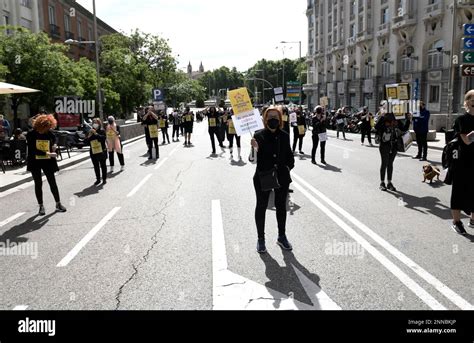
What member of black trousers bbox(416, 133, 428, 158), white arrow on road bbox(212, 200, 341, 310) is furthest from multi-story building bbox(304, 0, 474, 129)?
white arrow on road bbox(212, 200, 341, 310)

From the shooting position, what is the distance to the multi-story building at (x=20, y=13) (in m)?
33.8

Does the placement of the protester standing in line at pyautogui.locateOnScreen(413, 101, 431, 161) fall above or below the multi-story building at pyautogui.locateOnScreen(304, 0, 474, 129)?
below

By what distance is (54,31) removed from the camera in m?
42.2

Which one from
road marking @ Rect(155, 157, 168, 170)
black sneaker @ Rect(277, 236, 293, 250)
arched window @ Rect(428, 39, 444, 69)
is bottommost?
road marking @ Rect(155, 157, 168, 170)

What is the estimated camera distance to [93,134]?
11336 mm

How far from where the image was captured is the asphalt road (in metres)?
4.30

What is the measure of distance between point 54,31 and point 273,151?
140 feet

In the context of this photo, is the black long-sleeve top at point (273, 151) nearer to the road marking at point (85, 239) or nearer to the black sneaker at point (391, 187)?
the road marking at point (85, 239)

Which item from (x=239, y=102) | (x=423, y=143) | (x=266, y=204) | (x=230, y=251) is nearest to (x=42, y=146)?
(x=239, y=102)

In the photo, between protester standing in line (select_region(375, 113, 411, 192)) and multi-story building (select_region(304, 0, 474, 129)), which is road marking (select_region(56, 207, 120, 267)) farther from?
multi-story building (select_region(304, 0, 474, 129))

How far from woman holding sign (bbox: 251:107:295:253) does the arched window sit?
41.5 m
